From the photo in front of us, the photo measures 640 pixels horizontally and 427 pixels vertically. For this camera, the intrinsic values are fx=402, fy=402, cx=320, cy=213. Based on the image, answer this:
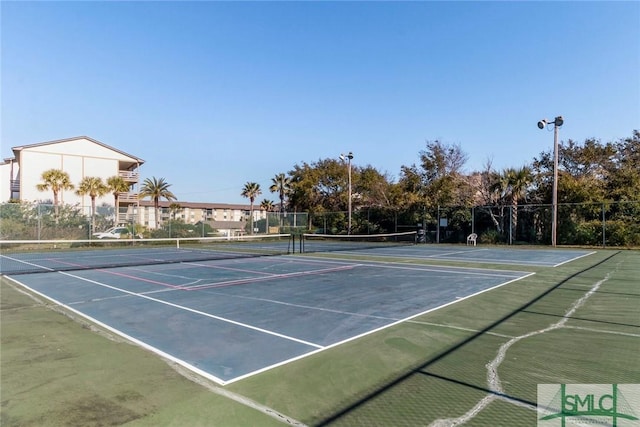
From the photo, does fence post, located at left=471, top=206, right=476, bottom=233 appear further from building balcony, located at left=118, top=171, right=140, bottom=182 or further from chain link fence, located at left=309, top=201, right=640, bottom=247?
building balcony, located at left=118, top=171, right=140, bottom=182

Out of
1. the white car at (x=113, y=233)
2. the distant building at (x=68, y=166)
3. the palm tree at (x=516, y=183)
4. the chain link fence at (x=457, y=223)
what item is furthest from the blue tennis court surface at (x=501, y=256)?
the distant building at (x=68, y=166)

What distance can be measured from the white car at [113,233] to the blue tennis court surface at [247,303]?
1747cm

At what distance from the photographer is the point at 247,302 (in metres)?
8.70

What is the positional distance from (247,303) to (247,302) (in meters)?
0.11

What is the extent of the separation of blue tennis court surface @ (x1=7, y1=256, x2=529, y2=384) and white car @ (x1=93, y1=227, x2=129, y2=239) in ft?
57.3

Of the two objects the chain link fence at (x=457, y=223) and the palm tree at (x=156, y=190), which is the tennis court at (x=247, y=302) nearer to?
the chain link fence at (x=457, y=223)

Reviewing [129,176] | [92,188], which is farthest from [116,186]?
[129,176]

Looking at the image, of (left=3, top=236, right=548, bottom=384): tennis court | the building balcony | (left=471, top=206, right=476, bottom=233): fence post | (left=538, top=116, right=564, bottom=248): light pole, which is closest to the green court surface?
(left=3, top=236, right=548, bottom=384): tennis court

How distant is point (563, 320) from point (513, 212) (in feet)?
87.6

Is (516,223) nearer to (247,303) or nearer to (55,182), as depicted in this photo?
(247,303)

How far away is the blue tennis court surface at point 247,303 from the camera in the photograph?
18.3ft

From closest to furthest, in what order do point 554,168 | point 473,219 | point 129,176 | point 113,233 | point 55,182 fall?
point 554,168 < point 113,233 < point 473,219 < point 55,182 < point 129,176

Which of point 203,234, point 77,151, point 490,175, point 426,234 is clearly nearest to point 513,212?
point 490,175

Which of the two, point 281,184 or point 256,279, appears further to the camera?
point 281,184
